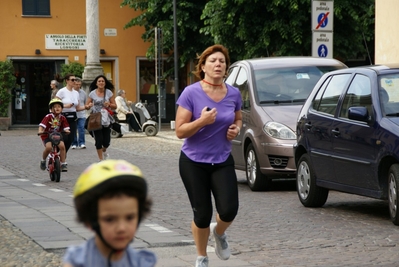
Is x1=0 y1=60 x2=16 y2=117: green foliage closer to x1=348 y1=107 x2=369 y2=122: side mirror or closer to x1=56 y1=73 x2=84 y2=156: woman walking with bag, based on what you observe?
x1=56 y1=73 x2=84 y2=156: woman walking with bag

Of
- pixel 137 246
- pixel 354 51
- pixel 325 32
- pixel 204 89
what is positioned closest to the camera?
pixel 204 89

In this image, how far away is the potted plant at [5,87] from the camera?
37.3 meters

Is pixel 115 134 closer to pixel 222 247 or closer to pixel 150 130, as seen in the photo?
pixel 150 130

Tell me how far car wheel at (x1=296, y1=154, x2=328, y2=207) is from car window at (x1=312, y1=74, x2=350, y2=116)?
0.61 metres

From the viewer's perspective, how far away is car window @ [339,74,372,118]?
1057 centimetres

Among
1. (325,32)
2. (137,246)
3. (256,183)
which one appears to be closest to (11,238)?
(137,246)

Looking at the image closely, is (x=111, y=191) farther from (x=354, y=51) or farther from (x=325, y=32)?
(x=354, y=51)

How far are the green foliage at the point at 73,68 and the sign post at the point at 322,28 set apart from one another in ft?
66.9

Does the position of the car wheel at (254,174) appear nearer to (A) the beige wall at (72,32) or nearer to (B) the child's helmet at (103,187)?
(B) the child's helmet at (103,187)

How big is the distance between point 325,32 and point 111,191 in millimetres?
15649

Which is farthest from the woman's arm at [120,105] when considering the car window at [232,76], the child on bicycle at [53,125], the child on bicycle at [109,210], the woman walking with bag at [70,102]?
the child on bicycle at [109,210]

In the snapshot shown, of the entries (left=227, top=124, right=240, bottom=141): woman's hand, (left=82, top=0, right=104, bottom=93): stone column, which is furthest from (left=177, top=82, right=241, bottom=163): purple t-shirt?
(left=82, top=0, right=104, bottom=93): stone column

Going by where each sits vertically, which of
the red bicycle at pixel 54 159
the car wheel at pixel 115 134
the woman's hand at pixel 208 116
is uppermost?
the woman's hand at pixel 208 116

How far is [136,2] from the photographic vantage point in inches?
1496
